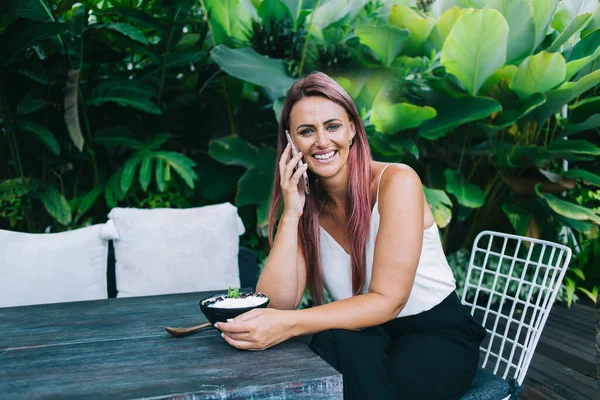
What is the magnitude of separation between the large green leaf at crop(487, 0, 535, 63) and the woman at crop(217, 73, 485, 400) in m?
1.91

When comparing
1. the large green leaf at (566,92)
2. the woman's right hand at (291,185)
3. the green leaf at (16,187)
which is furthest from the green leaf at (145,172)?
the large green leaf at (566,92)

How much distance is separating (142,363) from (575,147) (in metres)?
2.81

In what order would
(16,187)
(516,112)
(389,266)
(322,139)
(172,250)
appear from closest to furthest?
1. (389,266)
2. (322,139)
3. (172,250)
4. (16,187)
5. (516,112)

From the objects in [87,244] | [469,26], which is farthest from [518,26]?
[87,244]

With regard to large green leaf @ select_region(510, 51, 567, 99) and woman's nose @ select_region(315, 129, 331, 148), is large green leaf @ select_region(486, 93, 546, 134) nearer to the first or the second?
large green leaf @ select_region(510, 51, 567, 99)

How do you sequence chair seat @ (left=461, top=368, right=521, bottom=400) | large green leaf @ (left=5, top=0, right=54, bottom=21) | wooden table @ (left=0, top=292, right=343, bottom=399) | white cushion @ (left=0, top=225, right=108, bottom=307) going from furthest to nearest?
large green leaf @ (left=5, top=0, right=54, bottom=21), white cushion @ (left=0, top=225, right=108, bottom=307), chair seat @ (left=461, top=368, right=521, bottom=400), wooden table @ (left=0, top=292, right=343, bottom=399)

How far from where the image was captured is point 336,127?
4.64ft

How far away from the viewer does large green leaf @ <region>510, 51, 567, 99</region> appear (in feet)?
8.69

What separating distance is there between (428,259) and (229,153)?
1824 millimetres

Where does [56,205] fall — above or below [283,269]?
below

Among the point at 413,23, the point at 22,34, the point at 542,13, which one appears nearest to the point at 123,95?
the point at 22,34

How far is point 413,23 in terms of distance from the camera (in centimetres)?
309

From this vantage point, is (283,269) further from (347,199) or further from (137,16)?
(137,16)

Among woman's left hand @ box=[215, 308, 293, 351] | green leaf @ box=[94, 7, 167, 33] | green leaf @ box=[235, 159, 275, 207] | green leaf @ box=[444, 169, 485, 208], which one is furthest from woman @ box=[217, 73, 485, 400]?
green leaf @ box=[94, 7, 167, 33]
